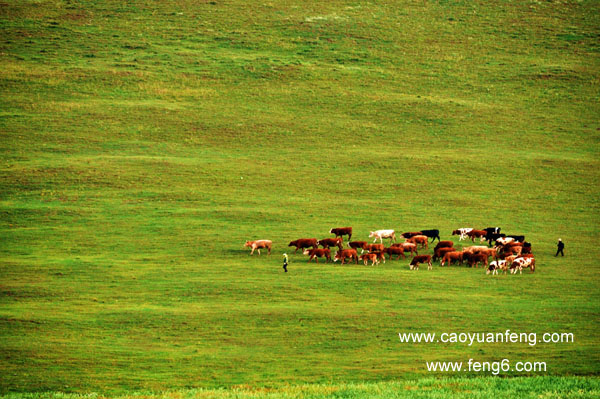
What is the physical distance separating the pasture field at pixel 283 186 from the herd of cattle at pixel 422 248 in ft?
2.63

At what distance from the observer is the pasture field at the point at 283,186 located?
22.6 meters

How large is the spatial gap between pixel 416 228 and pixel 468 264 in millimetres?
6332

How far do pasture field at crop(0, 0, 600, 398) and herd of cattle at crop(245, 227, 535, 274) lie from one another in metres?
0.80

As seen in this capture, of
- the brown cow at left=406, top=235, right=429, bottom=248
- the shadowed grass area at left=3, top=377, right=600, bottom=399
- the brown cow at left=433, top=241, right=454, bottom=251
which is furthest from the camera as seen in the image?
the brown cow at left=406, top=235, right=429, bottom=248

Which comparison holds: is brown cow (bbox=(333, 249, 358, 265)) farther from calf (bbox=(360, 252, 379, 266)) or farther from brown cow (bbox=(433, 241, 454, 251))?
brown cow (bbox=(433, 241, 454, 251))

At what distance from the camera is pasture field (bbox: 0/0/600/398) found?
74.2ft

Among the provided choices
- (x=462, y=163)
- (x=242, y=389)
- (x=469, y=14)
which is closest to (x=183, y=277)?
(x=242, y=389)

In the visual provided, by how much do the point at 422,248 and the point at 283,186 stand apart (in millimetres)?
14288

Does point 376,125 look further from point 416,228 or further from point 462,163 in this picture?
point 416,228

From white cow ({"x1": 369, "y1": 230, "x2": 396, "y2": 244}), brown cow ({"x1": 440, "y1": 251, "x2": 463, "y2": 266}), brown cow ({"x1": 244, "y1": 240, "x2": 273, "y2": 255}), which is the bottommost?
brown cow ({"x1": 244, "y1": 240, "x2": 273, "y2": 255})

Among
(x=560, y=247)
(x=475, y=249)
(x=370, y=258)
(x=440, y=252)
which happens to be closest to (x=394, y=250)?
(x=370, y=258)

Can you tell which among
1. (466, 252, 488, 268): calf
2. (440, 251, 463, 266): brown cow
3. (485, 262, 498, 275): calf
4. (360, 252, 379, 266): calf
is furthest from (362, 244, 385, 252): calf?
(485, 262, 498, 275): calf

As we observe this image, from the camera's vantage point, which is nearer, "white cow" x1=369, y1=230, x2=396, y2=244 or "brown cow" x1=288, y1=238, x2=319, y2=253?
"brown cow" x1=288, y1=238, x2=319, y2=253

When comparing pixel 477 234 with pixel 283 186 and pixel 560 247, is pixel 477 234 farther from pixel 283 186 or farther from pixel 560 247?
pixel 283 186
